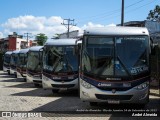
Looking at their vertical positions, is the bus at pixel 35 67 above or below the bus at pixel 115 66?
below

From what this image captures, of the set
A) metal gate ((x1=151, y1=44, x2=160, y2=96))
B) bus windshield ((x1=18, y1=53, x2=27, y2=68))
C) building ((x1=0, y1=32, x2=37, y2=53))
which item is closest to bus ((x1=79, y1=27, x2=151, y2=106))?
metal gate ((x1=151, y1=44, x2=160, y2=96))

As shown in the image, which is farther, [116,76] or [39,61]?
[39,61]

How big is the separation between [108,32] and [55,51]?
22.7 feet

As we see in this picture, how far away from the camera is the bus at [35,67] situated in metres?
25.4

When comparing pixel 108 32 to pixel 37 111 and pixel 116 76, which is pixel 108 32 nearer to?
pixel 116 76

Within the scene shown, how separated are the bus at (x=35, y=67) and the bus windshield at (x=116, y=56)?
11837 mm

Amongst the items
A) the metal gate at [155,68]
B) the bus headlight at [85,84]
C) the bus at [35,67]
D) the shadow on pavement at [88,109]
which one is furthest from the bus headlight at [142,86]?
the bus at [35,67]

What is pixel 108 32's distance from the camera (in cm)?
1362

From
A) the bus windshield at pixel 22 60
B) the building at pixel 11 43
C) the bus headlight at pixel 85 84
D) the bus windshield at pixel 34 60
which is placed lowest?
the building at pixel 11 43

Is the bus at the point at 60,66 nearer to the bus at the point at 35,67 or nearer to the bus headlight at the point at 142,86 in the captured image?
the bus at the point at 35,67

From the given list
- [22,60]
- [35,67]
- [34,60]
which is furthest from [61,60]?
[22,60]

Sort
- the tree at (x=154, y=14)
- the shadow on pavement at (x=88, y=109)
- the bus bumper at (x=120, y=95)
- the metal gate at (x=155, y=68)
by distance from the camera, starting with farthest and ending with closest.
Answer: the tree at (x=154, y=14) → the metal gate at (x=155, y=68) → the bus bumper at (x=120, y=95) → the shadow on pavement at (x=88, y=109)

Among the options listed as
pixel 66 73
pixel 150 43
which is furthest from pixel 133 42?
pixel 66 73

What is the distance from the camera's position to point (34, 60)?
26.9m
